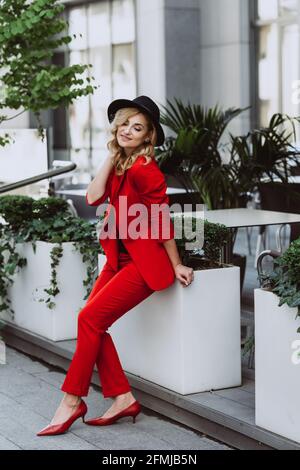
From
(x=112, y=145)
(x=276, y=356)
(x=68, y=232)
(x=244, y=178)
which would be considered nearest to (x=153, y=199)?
(x=112, y=145)

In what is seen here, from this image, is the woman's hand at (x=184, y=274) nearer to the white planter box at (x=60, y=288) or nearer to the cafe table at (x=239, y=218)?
the cafe table at (x=239, y=218)

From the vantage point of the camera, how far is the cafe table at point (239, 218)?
7.02m

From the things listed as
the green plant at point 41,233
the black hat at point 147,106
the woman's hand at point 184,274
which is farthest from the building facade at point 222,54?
the woman's hand at point 184,274

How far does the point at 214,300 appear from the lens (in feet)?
19.0

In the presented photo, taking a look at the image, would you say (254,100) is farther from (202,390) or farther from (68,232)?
(202,390)

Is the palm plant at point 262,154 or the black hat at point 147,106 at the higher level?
the black hat at point 147,106

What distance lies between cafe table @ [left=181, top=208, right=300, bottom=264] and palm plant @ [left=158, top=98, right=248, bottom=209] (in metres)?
0.50

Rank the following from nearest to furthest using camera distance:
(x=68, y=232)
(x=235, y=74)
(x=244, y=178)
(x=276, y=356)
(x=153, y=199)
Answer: (x=276, y=356)
(x=153, y=199)
(x=68, y=232)
(x=244, y=178)
(x=235, y=74)

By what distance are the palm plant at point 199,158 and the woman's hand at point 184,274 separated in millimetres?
2918

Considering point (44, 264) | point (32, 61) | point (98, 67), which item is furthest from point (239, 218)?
point (98, 67)

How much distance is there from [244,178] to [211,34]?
760 centimetres

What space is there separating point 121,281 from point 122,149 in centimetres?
77

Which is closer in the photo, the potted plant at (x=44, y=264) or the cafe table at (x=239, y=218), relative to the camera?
the cafe table at (x=239, y=218)

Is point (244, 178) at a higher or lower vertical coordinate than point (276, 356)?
higher
